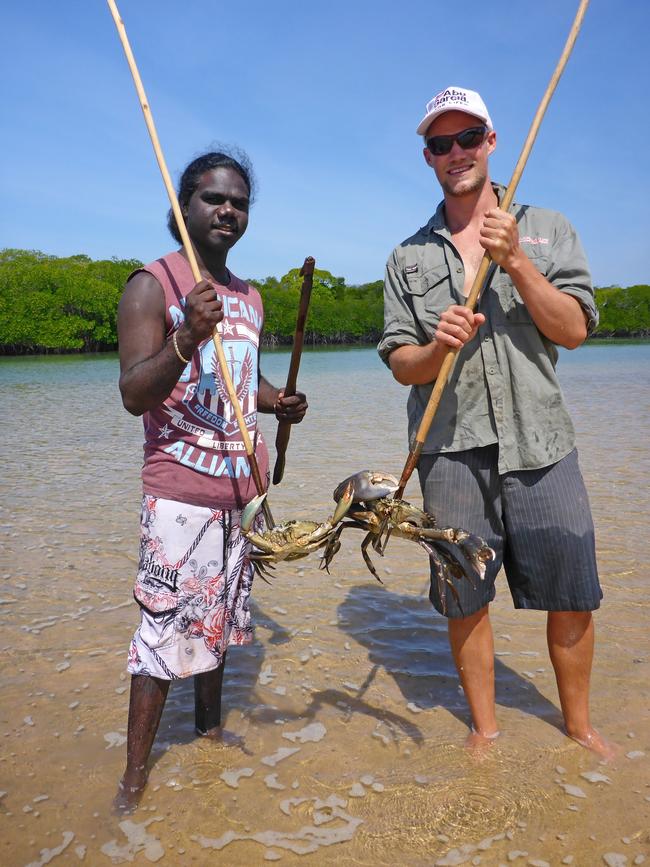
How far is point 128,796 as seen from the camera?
2.59 meters

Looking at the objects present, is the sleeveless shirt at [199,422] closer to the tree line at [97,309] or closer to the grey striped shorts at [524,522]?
the grey striped shorts at [524,522]

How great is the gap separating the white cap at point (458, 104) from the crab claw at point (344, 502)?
1.49 meters

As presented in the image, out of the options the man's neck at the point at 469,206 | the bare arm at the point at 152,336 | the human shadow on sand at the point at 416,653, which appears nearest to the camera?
the bare arm at the point at 152,336

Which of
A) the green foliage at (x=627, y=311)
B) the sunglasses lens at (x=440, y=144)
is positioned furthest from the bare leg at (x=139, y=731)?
the green foliage at (x=627, y=311)

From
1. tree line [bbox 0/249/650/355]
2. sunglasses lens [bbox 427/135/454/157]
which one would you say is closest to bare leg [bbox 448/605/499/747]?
sunglasses lens [bbox 427/135/454/157]

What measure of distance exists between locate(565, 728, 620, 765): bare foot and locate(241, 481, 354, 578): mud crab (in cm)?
153

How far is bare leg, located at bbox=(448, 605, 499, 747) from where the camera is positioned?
2.83 m

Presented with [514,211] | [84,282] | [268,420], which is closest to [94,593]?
[514,211]

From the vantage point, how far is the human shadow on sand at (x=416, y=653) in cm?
333

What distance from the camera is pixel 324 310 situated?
84.9 meters

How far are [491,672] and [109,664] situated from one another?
2.19 meters

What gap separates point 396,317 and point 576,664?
1670 millimetres

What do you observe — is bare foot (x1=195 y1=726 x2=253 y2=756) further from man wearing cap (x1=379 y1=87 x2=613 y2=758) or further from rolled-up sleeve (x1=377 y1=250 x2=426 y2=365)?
rolled-up sleeve (x1=377 y1=250 x2=426 y2=365)

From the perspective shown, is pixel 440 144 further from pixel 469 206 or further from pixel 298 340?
pixel 298 340
